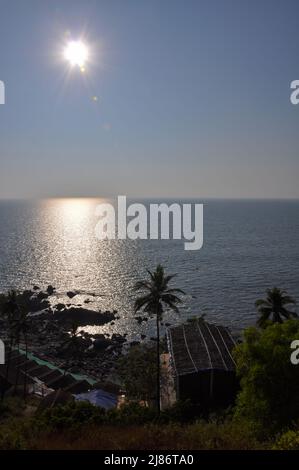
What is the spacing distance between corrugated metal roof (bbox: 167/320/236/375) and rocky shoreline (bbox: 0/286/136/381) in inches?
711

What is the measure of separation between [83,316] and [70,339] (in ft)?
107

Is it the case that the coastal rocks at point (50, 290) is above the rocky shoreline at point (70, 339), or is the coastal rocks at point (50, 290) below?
above

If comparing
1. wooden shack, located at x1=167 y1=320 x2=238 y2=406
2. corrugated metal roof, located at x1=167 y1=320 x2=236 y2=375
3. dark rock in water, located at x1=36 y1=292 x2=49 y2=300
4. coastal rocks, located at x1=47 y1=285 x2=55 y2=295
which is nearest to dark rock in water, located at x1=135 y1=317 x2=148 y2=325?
dark rock in water, located at x1=36 y1=292 x2=49 y2=300

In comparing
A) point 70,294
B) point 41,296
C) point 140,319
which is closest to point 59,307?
point 41,296

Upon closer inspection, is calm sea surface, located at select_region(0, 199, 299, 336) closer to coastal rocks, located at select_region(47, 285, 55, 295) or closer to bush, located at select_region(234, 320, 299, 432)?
coastal rocks, located at select_region(47, 285, 55, 295)

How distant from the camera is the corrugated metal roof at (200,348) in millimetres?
35812

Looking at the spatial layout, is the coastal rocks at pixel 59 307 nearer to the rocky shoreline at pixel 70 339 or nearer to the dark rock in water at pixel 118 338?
the rocky shoreline at pixel 70 339

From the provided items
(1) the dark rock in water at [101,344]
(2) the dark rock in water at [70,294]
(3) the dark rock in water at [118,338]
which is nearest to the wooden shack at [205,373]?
(1) the dark rock in water at [101,344]

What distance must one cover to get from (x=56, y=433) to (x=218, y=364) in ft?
63.4

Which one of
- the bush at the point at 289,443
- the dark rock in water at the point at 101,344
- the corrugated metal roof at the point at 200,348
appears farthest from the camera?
the dark rock in water at the point at 101,344

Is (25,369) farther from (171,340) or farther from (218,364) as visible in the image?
(218,364)

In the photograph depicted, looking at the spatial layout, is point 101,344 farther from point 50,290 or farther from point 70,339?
point 50,290

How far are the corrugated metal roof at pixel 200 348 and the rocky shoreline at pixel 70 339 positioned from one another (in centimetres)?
1806
